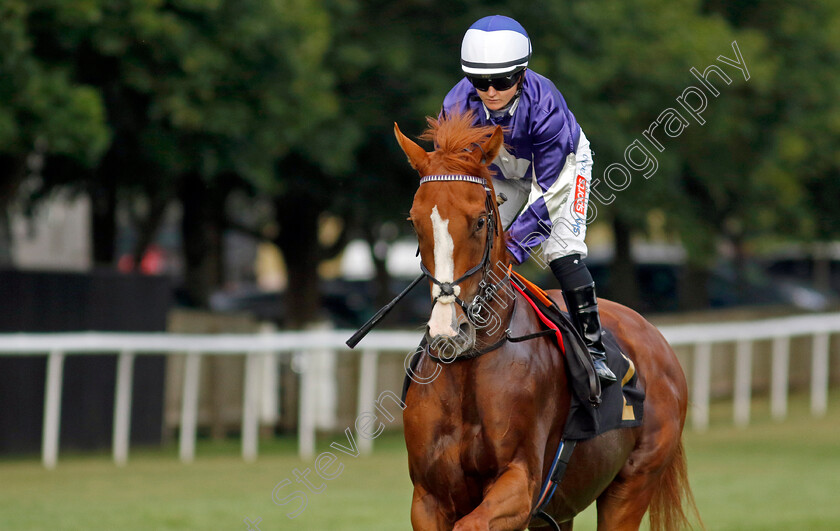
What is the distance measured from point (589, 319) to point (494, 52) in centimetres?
124

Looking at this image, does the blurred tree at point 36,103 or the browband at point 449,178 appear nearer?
the browband at point 449,178

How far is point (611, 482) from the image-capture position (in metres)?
5.70

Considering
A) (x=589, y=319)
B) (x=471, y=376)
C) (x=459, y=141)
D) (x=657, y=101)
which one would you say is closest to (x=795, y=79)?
(x=657, y=101)

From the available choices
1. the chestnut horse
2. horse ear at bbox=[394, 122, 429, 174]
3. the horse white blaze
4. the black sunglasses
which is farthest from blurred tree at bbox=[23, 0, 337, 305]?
the horse white blaze

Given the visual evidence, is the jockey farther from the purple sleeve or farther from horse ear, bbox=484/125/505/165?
horse ear, bbox=484/125/505/165

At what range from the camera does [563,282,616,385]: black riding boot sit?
505cm

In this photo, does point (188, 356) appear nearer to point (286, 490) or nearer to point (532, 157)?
point (286, 490)

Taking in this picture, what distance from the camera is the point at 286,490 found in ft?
31.1

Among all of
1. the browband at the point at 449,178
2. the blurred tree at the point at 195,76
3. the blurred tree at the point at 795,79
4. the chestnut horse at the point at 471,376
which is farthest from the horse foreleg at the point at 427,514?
the blurred tree at the point at 795,79

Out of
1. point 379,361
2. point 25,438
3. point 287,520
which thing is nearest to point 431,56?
point 379,361

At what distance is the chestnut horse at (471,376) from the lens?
166 inches

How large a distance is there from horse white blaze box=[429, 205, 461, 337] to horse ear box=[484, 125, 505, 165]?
1.25 ft

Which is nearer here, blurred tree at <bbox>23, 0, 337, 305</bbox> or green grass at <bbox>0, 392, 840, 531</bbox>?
green grass at <bbox>0, 392, 840, 531</bbox>

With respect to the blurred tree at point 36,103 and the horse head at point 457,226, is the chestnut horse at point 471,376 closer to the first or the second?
the horse head at point 457,226
